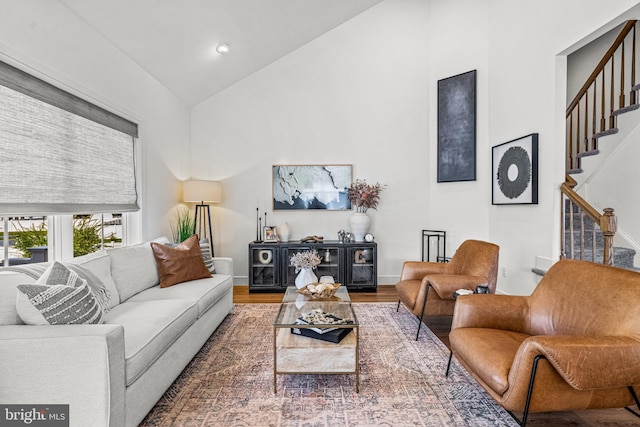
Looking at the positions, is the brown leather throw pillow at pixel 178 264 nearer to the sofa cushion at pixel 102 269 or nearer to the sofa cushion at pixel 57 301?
the sofa cushion at pixel 102 269

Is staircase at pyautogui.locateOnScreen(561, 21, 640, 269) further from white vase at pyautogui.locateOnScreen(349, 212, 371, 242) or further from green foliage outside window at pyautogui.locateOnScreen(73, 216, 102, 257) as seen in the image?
green foliage outside window at pyautogui.locateOnScreen(73, 216, 102, 257)

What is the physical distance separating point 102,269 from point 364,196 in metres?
3.20

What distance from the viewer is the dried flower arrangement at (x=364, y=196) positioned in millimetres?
4934

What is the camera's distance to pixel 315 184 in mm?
5188

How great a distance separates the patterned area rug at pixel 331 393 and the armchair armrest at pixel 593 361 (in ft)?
1.92

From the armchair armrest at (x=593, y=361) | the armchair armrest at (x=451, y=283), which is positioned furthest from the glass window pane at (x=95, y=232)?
the armchair armrest at (x=593, y=361)

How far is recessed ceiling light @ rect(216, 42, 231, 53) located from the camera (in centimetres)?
401

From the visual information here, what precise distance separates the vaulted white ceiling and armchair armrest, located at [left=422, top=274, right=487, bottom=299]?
3067 millimetres

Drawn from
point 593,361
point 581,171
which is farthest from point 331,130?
point 593,361

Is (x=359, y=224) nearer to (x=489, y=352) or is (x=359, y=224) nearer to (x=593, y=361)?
(x=489, y=352)

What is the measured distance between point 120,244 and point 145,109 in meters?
1.44

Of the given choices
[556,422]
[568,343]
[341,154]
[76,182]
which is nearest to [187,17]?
[76,182]

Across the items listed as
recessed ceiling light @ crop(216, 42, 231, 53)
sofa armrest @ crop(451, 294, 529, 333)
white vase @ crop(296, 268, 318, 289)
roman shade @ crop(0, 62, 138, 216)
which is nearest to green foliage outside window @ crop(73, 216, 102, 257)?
roman shade @ crop(0, 62, 138, 216)

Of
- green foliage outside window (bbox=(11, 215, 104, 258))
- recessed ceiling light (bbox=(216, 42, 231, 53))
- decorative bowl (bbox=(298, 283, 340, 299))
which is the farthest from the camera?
recessed ceiling light (bbox=(216, 42, 231, 53))
